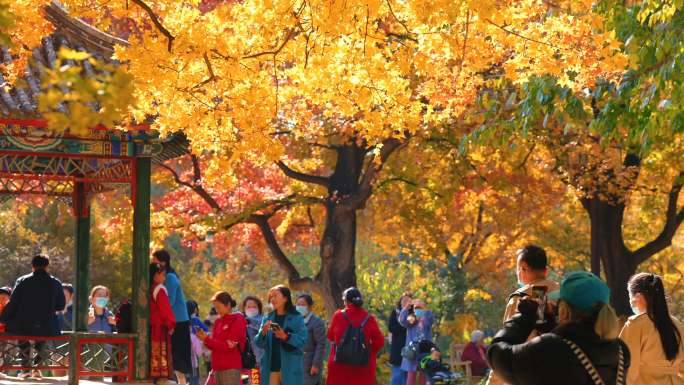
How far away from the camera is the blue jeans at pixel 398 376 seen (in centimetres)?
2105

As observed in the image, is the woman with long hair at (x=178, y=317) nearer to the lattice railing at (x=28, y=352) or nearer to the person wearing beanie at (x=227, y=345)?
the lattice railing at (x=28, y=352)

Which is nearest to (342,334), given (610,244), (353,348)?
(353,348)

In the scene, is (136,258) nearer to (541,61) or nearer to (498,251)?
(541,61)

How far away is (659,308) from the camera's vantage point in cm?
913

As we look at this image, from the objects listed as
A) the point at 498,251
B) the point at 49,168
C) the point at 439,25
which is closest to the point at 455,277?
the point at 498,251

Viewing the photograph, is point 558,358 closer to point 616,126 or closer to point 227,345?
point 227,345

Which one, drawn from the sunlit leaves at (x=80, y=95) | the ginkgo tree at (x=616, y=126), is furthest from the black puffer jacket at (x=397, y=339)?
the sunlit leaves at (x=80, y=95)

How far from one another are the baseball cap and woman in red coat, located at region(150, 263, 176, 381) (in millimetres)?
10769

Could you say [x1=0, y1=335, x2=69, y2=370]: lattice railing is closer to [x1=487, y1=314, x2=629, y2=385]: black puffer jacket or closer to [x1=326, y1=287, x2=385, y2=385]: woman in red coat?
[x1=326, y1=287, x2=385, y2=385]: woman in red coat

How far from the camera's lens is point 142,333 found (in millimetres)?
16609

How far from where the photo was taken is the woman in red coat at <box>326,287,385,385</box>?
49.9ft

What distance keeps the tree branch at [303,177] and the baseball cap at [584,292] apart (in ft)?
63.3

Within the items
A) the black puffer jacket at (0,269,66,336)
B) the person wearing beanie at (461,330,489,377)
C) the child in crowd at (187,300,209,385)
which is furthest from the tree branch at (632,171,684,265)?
the black puffer jacket at (0,269,66,336)

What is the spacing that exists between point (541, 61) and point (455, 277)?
80.6 ft
